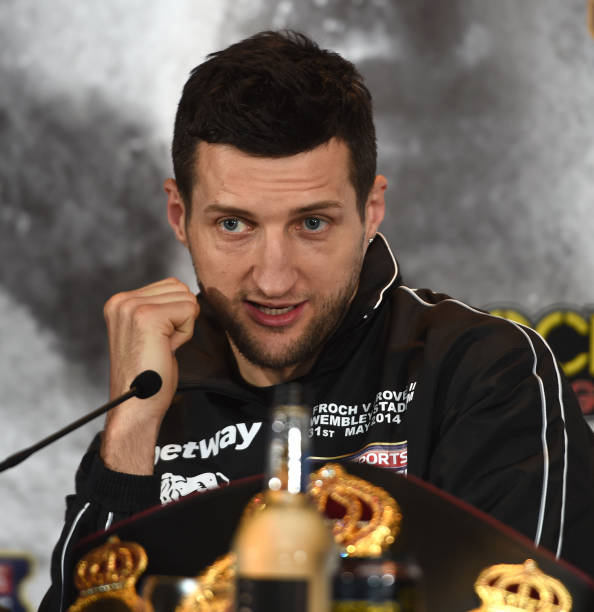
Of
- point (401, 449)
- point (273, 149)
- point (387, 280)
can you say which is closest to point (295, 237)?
point (273, 149)

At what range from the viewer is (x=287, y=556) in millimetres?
607

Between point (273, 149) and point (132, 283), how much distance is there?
109cm

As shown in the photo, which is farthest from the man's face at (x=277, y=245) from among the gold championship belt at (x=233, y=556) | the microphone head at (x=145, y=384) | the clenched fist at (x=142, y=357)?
the gold championship belt at (x=233, y=556)

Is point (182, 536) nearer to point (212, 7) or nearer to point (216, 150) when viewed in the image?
point (216, 150)

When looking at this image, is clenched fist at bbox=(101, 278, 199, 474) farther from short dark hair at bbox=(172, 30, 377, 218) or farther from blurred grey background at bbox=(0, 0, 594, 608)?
blurred grey background at bbox=(0, 0, 594, 608)

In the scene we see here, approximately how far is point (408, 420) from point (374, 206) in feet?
1.38

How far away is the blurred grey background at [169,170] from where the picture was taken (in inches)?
98.4

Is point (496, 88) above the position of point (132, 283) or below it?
above

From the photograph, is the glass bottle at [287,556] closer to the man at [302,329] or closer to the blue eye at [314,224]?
the man at [302,329]

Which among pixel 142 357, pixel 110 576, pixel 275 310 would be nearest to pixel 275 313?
pixel 275 310

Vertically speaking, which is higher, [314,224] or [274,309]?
[314,224]

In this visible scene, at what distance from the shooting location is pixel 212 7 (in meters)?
2.59

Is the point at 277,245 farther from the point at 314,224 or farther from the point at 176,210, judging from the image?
the point at 176,210

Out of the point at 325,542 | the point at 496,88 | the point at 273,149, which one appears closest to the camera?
the point at 325,542
